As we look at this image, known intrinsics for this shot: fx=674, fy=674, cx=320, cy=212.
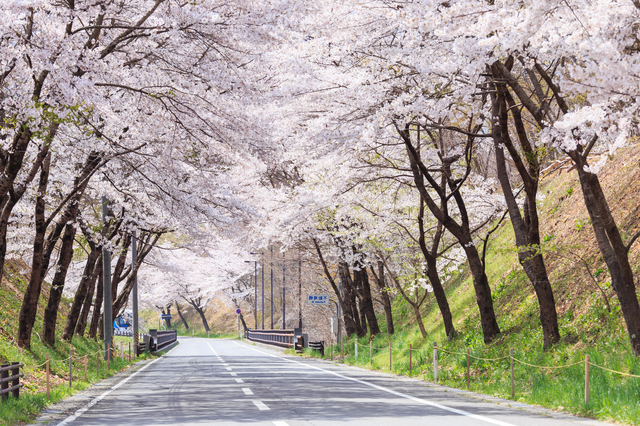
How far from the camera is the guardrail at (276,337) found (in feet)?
129

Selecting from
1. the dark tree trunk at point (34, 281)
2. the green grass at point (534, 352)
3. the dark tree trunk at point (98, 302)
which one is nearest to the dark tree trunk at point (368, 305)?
the green grass at point (534, 352)

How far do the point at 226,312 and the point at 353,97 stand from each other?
94.0m

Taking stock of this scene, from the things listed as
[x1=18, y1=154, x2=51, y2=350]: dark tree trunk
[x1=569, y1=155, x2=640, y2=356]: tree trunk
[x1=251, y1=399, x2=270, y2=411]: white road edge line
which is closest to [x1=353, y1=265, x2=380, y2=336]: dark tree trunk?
[x1=18, y1=154, x2=51, y2=350]: dark tree trunk

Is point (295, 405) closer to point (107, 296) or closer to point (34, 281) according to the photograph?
point (34, 281)

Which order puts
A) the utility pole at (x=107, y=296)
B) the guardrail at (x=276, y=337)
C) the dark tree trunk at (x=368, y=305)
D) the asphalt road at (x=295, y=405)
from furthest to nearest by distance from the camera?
the guardrail at (x=276, y=337)
the dark tree trunk at (x=368, y=305)
the utility pole at (x=107, y=296)
the asphalt road at (x=295, y=405)

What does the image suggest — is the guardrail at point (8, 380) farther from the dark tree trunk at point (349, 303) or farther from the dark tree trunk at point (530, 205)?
the dark tree trunk at point (349, 303)

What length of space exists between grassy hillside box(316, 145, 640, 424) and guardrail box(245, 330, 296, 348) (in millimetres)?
13650

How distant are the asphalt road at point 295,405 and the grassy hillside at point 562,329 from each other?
35.1 inches

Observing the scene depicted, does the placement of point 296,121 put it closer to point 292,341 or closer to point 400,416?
point 400,416

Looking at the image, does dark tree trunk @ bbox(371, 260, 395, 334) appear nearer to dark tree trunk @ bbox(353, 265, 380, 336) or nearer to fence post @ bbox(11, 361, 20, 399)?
dark tree trunk @ bbox(353, 265, 380, 336)

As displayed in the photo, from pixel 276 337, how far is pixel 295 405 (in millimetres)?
34505

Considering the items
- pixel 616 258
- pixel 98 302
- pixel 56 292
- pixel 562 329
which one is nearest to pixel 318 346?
pixel 98 302

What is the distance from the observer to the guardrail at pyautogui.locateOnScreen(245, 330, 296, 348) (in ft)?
129

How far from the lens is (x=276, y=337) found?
148 feet
